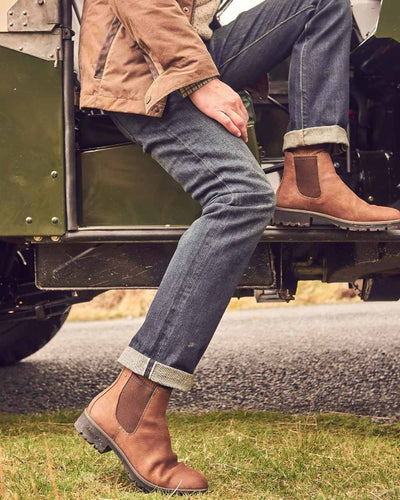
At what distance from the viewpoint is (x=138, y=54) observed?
6.19ft

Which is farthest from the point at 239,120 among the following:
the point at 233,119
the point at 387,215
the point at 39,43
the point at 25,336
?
the point at 25,336

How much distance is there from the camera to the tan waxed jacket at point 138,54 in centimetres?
178

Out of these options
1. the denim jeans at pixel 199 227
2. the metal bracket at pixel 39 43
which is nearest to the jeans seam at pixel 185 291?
the denim jeans at pixel 199 227

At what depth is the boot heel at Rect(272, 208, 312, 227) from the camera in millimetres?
2143

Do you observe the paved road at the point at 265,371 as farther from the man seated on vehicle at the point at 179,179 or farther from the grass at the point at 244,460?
the man seated on vehicle at the point at 179,179

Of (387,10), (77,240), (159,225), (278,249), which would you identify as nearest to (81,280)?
(77,240)

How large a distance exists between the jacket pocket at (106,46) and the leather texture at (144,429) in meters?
0.80

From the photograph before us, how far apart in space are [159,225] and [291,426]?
34.2 inches

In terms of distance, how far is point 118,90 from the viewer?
190 cm

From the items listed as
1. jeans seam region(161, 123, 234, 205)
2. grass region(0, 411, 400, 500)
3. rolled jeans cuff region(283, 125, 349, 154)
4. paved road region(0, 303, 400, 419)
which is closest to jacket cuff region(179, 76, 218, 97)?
jeans seam region(161, 123, 234, 205)

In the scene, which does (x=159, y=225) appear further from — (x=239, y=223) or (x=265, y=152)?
(x=265, y=152)

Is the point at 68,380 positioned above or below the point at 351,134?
below

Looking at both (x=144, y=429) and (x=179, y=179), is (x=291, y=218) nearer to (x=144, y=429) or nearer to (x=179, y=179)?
(x=179, y=179)

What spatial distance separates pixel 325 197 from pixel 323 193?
0.01m
